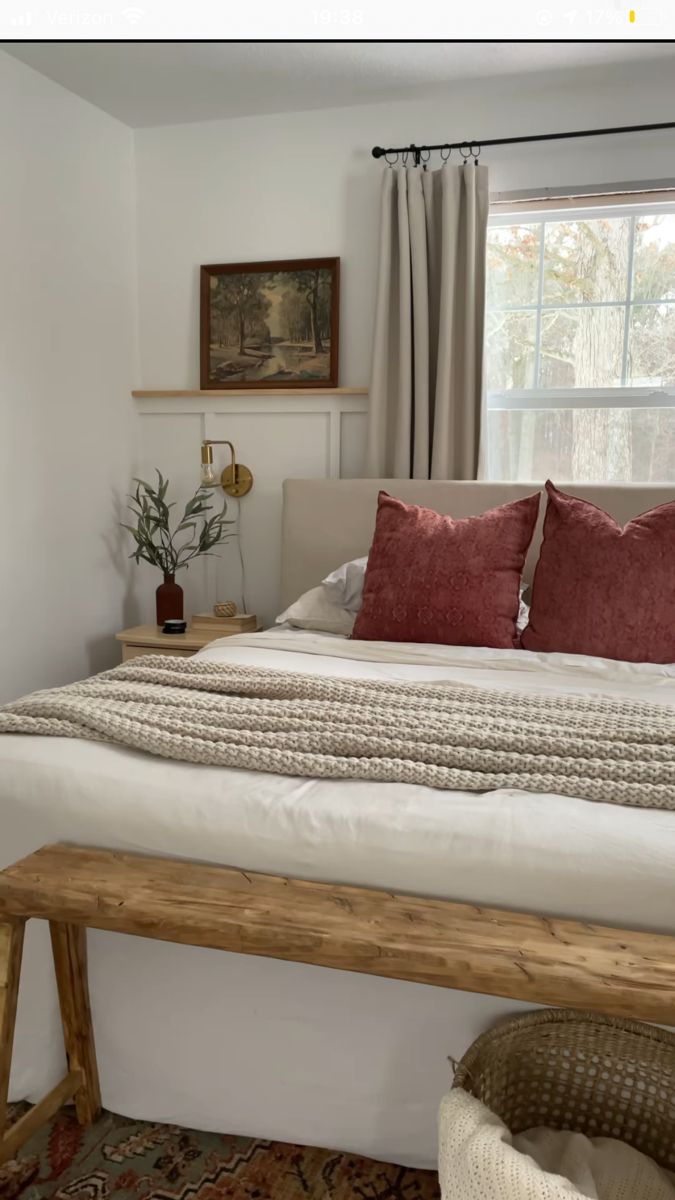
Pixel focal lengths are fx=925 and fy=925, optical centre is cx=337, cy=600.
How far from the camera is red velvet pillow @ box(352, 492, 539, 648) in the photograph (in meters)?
2.67

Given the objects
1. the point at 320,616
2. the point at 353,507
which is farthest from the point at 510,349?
the point at 320,616

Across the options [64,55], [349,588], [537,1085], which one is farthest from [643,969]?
[64,55]

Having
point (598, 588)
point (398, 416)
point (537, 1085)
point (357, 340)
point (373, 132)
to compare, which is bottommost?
point (537, 1085)

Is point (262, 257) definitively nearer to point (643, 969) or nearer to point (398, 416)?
point (398, 416)

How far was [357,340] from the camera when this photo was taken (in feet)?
12.1

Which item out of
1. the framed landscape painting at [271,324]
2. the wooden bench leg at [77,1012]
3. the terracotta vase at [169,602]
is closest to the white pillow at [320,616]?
the terracotta vase at [169,602]

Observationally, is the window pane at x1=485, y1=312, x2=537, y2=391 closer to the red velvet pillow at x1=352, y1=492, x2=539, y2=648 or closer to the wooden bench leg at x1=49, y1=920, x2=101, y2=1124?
the red velvet pillow at x1=352, y1=492, x2=539, y2=648

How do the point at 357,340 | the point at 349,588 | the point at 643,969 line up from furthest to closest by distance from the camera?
the point at 357,340
the point at 349,588
the point at 643,969

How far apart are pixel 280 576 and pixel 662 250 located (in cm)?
190

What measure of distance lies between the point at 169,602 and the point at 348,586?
98 centimetres

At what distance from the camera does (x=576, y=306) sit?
3461mm

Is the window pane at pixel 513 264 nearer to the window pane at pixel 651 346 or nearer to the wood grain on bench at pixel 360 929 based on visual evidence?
the window pane at pixel 651 346

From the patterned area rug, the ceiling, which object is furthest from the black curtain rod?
Answer: the patterned area rug

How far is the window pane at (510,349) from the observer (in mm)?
3545
